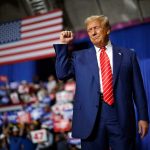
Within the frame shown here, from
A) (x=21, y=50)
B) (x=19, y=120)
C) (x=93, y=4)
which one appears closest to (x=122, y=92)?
(x=21, y=50)

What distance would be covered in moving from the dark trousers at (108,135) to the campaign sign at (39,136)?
3.75 m

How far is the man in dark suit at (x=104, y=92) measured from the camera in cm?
141

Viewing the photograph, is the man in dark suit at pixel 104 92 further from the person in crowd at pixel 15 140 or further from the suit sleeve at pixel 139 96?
the person in crowd at pixel 15 140

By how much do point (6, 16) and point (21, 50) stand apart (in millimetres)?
1828

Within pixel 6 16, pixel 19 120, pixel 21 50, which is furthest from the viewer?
pixel 6 16

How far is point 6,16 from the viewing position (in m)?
7.13

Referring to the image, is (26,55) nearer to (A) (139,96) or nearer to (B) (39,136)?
(B) (39,136)

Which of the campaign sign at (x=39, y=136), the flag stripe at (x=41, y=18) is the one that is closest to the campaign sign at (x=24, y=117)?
the campaign sign at (x=39, y=136)

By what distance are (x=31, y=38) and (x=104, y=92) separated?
14.2 feet

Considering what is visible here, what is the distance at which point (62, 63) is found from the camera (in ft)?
4.77

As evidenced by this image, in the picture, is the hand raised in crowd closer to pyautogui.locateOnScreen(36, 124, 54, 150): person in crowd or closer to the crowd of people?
the crowd of people

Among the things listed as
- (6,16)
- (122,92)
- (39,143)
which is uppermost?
(6,16)

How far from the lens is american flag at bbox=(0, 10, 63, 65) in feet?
17.7

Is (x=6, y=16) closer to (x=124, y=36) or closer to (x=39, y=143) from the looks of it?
(x=124, y=36)
